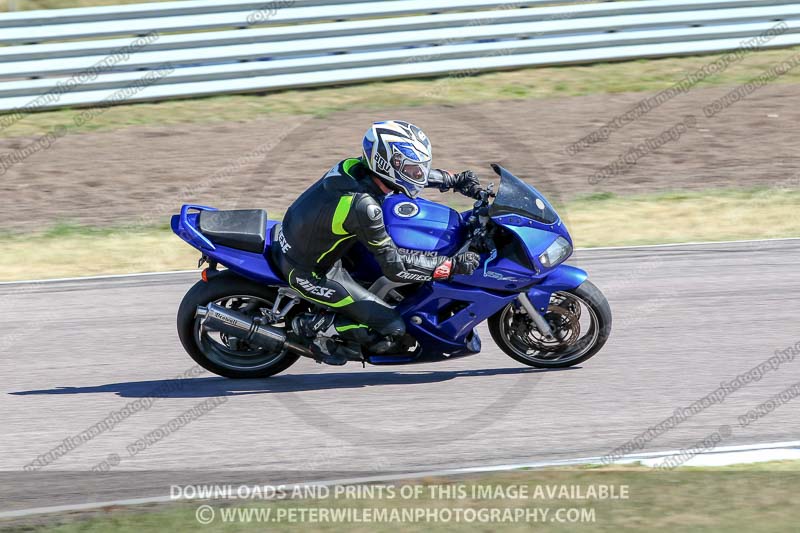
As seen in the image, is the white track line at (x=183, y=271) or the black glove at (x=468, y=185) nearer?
the black glove at (x=468, y=185)

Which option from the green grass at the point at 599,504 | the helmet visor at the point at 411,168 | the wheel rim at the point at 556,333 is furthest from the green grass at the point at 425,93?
the green grass at the point at 599,504

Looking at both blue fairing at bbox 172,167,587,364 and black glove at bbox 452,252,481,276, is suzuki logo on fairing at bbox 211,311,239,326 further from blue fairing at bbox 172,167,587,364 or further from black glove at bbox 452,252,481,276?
black glove at bbox 452,252,481,276

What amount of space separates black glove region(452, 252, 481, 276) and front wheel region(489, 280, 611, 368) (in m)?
0.61

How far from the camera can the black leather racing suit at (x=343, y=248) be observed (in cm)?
671

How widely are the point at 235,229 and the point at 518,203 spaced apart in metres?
1.96

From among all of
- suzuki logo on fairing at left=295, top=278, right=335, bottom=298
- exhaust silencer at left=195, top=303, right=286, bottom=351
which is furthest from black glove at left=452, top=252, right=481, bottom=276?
exhaust silencer at left=195, top=303, right=286, bottom=351

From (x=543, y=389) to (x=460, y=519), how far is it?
2.10 meters

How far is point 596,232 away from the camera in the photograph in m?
11.5

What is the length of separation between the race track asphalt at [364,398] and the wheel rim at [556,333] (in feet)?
0.46

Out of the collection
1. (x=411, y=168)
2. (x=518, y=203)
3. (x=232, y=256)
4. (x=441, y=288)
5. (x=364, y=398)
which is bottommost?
(x=364, y=398)

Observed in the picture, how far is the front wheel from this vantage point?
287 inches

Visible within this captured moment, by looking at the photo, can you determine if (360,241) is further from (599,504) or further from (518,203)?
(599,504)

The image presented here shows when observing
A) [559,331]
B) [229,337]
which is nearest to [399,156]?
[559,331]

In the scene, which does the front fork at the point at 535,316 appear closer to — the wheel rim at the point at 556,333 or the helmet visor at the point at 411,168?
the wheel rim at the point at 556,333
